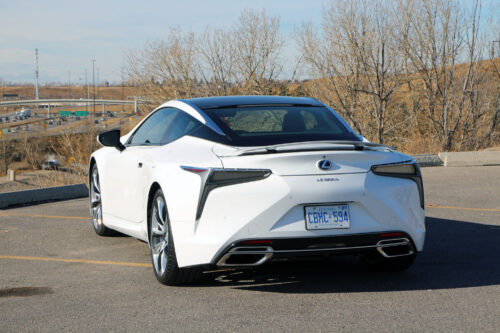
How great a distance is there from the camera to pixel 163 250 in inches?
225

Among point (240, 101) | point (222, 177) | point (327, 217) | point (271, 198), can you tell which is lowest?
point (327, 217)

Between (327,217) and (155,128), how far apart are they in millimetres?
2528

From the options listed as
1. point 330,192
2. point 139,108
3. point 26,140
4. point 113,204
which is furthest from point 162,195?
point 26,140

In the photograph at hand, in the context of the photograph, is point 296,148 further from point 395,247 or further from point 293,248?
point 395,247

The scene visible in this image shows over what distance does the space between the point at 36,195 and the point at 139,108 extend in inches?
904

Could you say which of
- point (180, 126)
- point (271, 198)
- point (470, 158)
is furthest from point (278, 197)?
point (470, 158)

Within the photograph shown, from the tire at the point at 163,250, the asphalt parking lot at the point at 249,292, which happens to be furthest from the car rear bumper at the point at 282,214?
the asphalt parking lot at the point at 249,292

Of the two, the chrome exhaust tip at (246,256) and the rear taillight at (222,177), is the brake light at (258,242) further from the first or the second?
the rear taillight at (222,177)

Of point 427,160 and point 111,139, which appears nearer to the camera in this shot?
point 111,139

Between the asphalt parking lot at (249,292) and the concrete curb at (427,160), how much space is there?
950 centimetres

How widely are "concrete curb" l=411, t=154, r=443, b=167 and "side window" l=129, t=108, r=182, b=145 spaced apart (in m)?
11.5

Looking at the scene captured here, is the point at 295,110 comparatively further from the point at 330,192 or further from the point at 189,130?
the point at 330,192

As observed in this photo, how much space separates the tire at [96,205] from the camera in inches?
327

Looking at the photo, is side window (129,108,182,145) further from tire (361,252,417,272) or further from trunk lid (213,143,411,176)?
tire (361,252,417,272)
